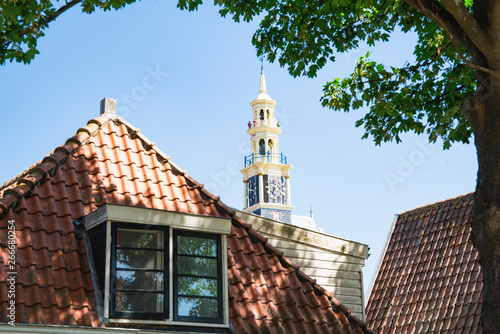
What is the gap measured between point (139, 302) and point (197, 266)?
97 cm

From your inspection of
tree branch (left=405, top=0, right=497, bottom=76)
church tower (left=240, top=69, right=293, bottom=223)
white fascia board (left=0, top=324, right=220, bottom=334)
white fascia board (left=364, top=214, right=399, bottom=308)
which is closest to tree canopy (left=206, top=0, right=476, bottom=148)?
tree branch (left=405, top=0, right=497, bottom=76)

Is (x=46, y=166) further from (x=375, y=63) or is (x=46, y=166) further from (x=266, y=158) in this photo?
(x=266, y=158)

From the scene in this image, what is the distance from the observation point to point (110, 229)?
842cm

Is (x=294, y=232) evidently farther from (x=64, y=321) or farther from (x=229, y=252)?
(x=64, y=321)

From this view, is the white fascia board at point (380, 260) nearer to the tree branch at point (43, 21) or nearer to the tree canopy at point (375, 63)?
the tree canopy at point (375, 63)

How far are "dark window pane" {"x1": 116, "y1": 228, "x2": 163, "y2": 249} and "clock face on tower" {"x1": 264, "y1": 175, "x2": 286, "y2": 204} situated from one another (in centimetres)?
7503

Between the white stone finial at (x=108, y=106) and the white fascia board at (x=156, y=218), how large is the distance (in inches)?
102

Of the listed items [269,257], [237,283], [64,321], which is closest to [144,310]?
[64,321]

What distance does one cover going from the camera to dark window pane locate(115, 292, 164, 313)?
27.0ft

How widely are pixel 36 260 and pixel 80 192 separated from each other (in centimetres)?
138

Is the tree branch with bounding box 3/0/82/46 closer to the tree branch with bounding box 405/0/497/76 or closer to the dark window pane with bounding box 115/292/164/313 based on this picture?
the dark window pane with bounding box 115/292/164/313

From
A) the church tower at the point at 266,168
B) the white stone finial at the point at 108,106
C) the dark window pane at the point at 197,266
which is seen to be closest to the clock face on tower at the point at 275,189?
the church tower at the point at 266,168

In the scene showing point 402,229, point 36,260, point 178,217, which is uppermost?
point 402,229

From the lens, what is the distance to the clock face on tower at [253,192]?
85.2m
